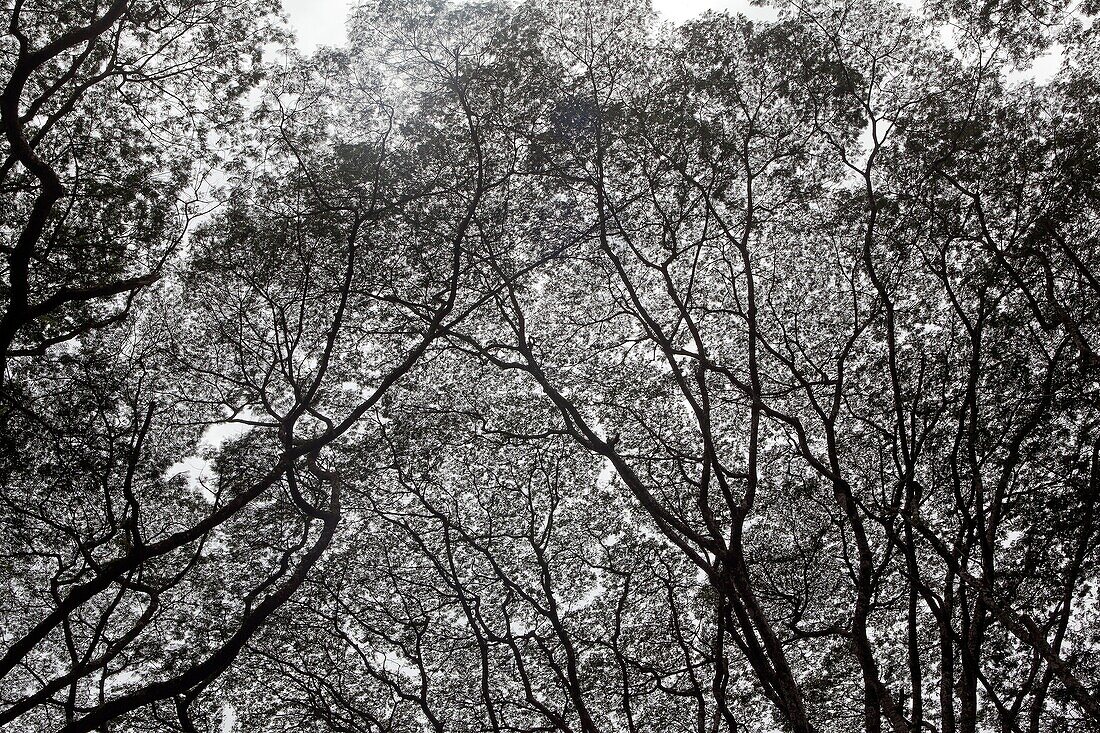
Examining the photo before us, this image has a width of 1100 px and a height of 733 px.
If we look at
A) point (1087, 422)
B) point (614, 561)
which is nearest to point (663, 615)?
point (614, 561)

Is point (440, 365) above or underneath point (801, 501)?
above

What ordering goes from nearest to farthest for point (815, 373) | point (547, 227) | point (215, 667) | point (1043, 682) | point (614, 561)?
point (215, 667)
point (1043, 682)
point (547, 227)
point (815, 373)
point (614, 561)

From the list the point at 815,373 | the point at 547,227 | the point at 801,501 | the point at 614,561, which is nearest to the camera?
the point at 547,227

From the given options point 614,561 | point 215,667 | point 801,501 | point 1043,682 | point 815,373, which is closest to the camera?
point 215,667

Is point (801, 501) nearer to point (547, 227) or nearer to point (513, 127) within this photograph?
point (547, 227)

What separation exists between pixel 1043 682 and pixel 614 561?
7.23 m

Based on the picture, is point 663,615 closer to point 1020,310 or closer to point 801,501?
point 801,501

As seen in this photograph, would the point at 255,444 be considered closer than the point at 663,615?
Yes

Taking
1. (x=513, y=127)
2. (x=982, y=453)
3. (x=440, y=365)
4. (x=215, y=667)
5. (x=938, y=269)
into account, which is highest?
(x=513, y=127)

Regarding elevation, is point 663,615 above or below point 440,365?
below

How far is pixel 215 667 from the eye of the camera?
256 inches

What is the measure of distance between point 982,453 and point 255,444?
477 inches

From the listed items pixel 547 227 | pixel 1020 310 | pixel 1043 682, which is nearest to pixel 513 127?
pixel 547 227

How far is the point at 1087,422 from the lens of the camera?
11125 millimetres
